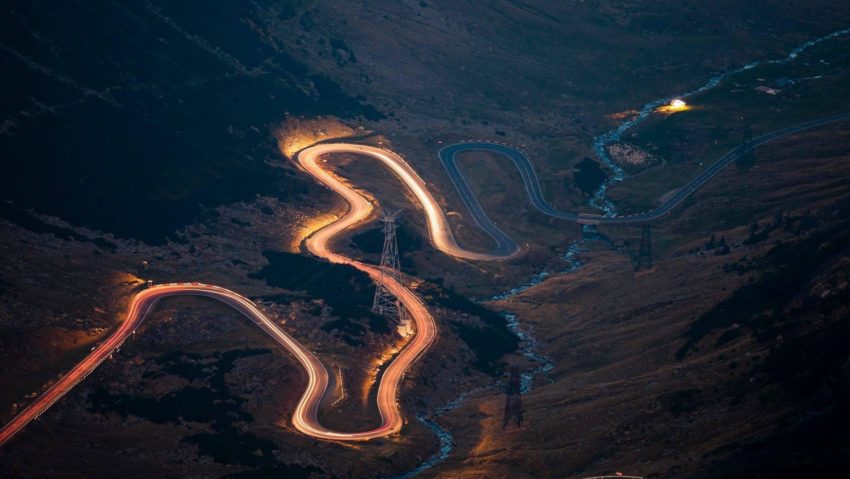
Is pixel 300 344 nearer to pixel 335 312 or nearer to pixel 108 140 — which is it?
pixel 335 312

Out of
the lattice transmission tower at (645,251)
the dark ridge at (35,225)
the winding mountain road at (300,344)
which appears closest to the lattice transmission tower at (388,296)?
the winding mountain road at (300,344)

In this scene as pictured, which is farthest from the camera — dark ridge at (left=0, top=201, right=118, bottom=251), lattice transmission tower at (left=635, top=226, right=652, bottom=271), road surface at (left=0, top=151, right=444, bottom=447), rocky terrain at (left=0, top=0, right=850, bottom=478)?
lattice transmission tower at (left=635, top=226, right=652, bottom=271)

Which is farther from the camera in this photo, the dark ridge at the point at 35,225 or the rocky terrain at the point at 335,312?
the dark ridge at the point at 35,225

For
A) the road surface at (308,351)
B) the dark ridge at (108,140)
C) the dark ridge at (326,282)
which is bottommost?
the road surface at (308,351)

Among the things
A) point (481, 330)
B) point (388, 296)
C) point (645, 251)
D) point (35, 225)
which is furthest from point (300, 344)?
point (645, 251)

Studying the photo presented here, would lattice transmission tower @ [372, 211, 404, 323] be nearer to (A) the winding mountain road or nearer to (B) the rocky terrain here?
(A) the winding mountain road

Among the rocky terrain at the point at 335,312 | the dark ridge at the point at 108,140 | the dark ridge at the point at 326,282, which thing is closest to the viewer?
the rocky terrain at the point at 335,312

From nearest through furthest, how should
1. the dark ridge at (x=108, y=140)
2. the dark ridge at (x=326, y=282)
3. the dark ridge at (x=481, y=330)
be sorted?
the dark ridge at (x=481, y=330) → the dark ridge at (x=326, y=282) → the dark ridge at (x=108, y=140)

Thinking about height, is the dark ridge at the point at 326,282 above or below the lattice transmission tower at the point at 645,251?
below

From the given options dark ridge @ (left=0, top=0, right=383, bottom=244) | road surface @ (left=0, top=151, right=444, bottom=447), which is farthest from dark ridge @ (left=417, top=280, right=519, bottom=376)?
dark ridge @ (left=0, top=0, right=383, bottom=244)

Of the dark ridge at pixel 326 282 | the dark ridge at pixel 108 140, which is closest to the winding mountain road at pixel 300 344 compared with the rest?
the dark ridge at pixel 326 282

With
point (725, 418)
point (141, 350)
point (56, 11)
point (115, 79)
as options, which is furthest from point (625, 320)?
point (56, 11)

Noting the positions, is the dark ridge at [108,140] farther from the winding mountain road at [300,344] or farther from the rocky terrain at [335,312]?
the winding mountain road at [300,344]
